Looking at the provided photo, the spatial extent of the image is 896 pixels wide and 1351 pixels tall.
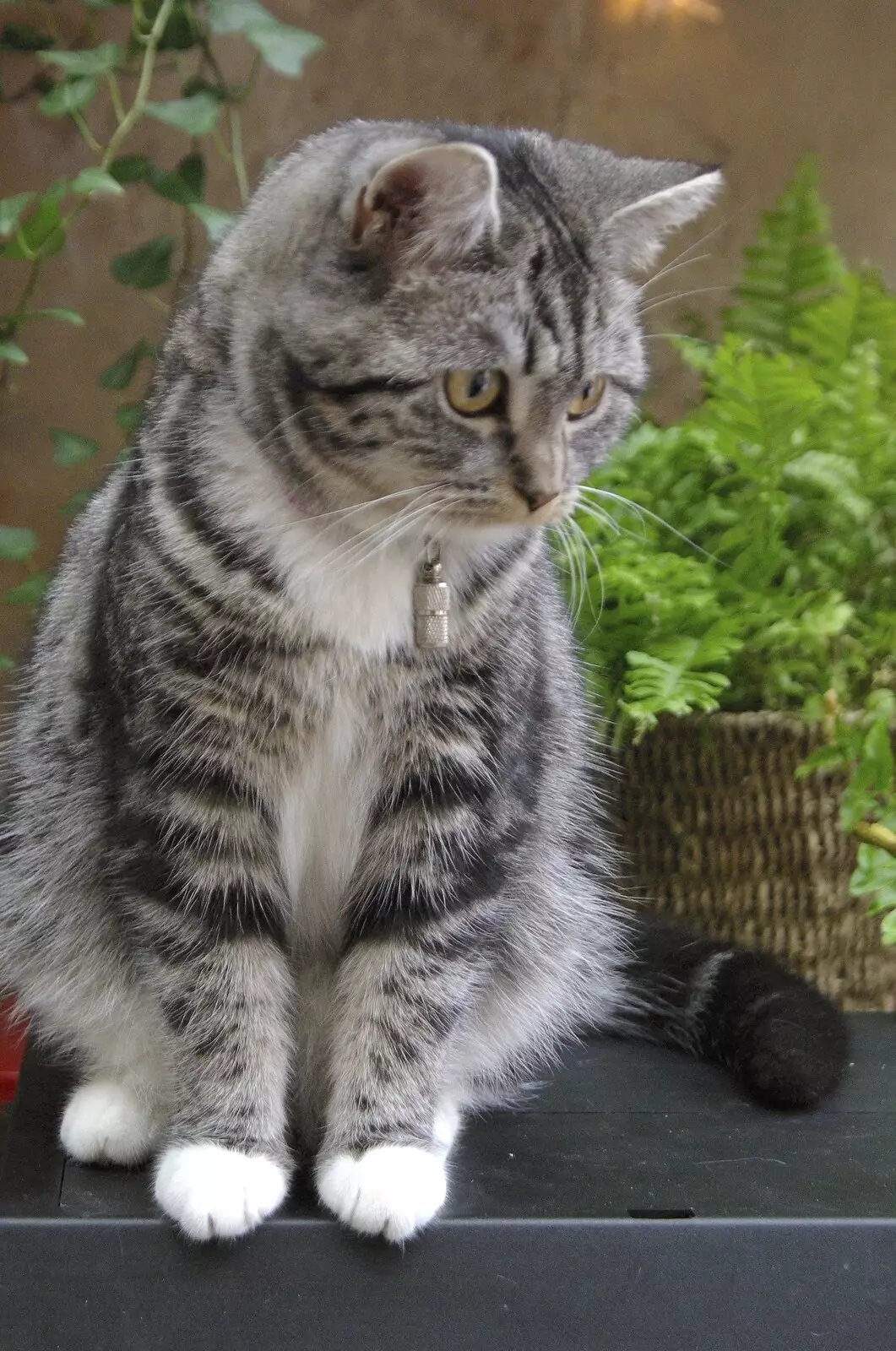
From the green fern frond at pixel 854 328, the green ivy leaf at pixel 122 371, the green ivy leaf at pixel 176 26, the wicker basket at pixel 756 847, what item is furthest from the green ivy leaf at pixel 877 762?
the green ivy leaf at pixel 176 26

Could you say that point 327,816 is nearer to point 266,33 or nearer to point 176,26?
point 266,33

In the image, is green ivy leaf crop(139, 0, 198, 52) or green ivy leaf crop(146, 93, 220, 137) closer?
green ivy leaf crop(146, 93, 220, 137)

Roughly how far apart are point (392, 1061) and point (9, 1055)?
67 cm

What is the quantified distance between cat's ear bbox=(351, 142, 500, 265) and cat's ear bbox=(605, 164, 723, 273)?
0.14 meters

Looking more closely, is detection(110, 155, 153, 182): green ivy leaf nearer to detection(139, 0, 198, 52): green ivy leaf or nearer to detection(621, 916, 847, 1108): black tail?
detection(139, 0, 198, 52): green ivy leaf

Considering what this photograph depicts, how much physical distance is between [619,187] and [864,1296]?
0.76 metres

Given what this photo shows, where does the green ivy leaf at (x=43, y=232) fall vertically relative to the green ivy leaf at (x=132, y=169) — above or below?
Result: below

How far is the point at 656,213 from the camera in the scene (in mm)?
899

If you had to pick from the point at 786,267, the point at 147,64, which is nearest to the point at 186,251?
the point at 147,64

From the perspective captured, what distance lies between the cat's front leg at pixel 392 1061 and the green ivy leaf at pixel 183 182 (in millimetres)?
871

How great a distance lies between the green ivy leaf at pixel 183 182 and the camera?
137 cm

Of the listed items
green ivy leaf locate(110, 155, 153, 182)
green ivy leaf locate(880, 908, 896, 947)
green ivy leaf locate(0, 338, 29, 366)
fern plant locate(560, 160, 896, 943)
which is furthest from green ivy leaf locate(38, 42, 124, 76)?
green ivy leaf locate(880, 908, 896, 947)

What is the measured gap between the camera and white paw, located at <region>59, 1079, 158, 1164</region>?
0.90 m

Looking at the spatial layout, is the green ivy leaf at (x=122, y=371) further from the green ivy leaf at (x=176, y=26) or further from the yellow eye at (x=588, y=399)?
the yellow eye at (x=588, y=399)
